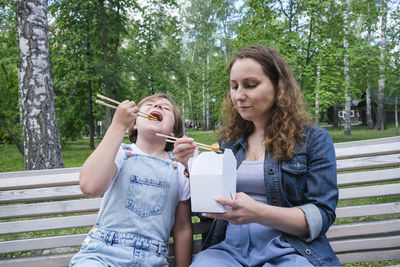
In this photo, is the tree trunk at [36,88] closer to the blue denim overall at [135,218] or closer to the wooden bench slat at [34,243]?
the wooden bench slat at [34,243]

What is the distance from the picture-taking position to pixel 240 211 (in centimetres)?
121

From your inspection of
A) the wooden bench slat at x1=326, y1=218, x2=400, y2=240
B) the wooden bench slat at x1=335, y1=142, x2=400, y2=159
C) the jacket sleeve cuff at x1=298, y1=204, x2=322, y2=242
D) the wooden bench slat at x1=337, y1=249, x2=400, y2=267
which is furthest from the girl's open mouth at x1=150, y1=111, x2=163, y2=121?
the wooden bench slat at x1=337, y1=249, x2=400, y2=267

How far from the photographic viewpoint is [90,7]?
1110cm

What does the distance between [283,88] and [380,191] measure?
1.14 m

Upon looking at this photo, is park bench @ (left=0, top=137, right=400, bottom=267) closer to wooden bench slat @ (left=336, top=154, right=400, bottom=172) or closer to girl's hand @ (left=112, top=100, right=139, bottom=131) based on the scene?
wooden bench slat @ (left=336, top=154, right=400, bottom=172)

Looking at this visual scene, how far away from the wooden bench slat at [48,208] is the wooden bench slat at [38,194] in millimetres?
43

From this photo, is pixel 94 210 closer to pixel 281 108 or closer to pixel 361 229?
pixel 281 108

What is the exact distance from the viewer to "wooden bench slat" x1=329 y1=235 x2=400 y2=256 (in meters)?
2.10

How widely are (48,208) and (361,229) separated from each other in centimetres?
214

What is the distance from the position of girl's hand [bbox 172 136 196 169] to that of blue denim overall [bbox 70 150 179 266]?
0.26 meters

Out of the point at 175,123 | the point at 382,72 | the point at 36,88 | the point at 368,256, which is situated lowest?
the point at 368,256

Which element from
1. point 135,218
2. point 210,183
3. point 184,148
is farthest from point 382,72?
point 210,183

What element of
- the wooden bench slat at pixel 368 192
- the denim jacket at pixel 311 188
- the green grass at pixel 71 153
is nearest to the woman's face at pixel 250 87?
the denim jacket at pixel 311 188

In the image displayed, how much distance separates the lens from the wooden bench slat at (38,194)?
196cm
